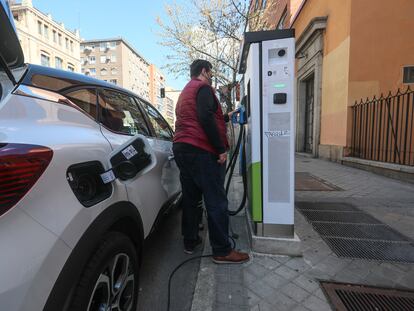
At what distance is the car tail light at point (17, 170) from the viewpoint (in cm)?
98

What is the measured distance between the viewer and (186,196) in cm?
276

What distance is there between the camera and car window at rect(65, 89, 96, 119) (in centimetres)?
184

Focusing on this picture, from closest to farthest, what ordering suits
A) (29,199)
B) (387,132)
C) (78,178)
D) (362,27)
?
(29,199), (78,178), (387,132), (362,27)

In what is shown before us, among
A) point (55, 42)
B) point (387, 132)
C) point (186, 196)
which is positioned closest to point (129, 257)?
point (186, 196)

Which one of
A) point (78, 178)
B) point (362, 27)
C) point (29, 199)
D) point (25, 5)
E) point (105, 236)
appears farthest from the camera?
point (25, 5)

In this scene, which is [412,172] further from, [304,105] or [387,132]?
[304,105]

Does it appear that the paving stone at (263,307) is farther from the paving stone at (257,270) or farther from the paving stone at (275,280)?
the paving stone at (257,270)

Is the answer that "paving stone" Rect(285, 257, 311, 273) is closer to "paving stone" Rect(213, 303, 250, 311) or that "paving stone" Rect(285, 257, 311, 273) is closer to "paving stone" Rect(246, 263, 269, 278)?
"paving stone" Rect(246, 263, 269, 278)

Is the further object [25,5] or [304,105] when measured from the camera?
[25,5]

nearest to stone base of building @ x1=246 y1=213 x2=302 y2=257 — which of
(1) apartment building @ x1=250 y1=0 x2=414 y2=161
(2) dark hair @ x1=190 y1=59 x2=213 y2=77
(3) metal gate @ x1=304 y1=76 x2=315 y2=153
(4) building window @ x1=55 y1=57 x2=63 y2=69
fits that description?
(2) dark hair @ x1=190 y1=59 x2=213 y2=77

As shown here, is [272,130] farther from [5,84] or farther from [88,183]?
[5,84]

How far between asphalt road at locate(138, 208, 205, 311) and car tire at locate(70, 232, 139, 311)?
0.37 m

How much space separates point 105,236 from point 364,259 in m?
2.39

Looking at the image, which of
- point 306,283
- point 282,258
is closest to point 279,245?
point 282,258
